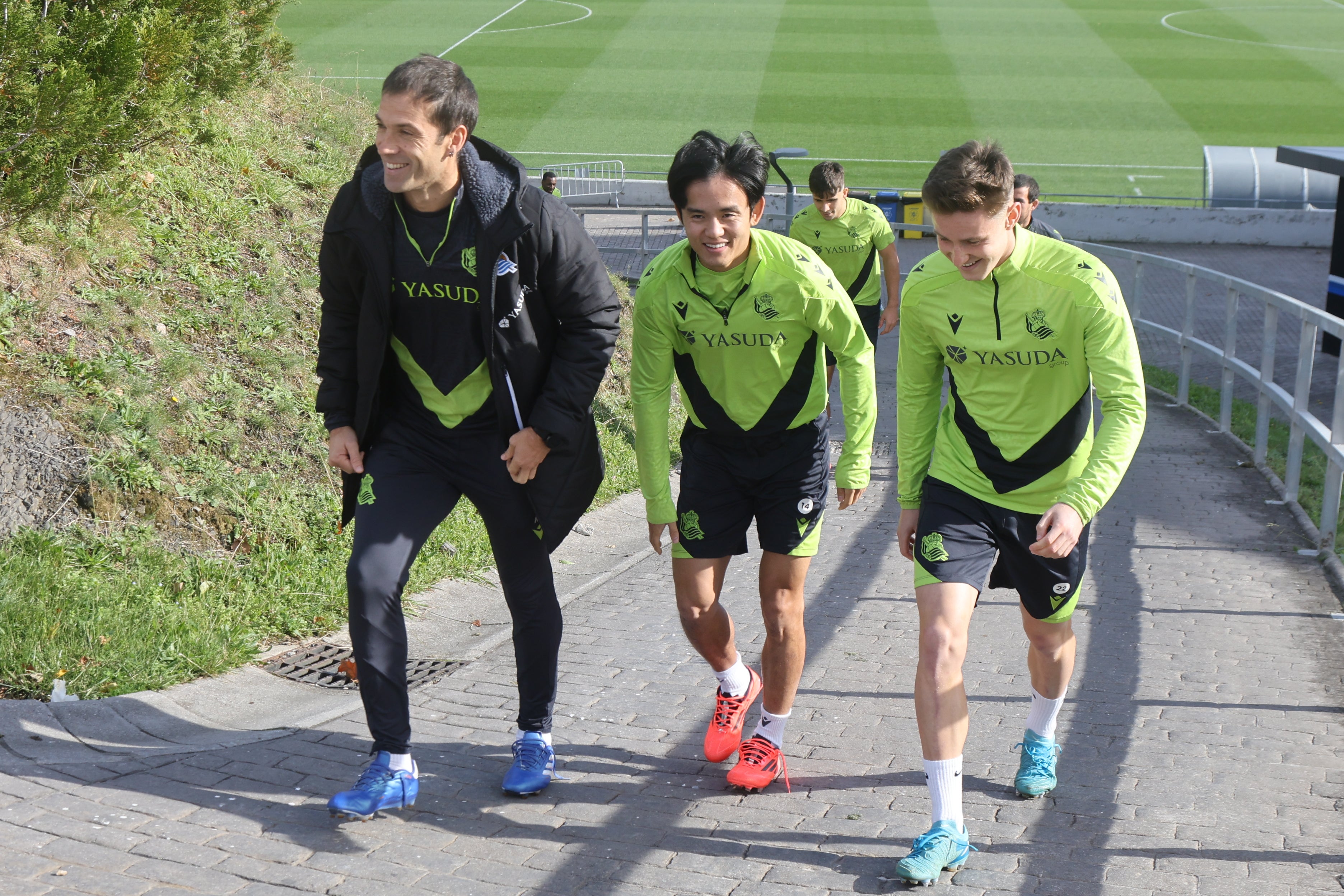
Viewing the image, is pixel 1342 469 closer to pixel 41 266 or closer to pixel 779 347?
pixel 779 347

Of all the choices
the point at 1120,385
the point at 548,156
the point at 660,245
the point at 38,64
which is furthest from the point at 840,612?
the point at 548,156

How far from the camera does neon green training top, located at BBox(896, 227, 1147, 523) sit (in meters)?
3.65

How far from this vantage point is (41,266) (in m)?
6.56

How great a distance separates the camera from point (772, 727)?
4.35 meters

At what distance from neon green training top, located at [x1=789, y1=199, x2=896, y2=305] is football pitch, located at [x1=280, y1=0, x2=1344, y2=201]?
21.5 meters

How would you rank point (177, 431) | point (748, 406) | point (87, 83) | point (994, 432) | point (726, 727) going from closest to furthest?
point (994, 432), point (748, 406), point (726, 727), point (177, 431), point (87, 83)

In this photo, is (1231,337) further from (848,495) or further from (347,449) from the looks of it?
(347,449)

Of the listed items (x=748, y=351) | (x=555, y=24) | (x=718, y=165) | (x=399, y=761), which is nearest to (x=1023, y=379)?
(x=748, y=351)

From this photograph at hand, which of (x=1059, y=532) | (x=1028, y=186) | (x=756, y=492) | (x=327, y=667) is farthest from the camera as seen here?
(x=1028, y=186)

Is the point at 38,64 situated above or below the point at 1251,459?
above

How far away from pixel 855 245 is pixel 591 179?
19.4 m

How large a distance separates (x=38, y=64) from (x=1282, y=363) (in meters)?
12.8

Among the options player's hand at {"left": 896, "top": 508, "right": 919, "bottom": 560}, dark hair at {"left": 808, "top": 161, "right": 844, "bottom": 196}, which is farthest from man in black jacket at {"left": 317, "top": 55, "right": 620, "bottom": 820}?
dark hair at {"left": 808, "top": 161, "right": 844, "bottom": 196}

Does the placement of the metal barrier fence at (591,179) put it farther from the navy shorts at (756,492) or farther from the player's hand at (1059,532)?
the player's hand at (1059,532)
